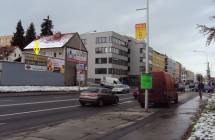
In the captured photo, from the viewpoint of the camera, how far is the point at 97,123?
1462cm

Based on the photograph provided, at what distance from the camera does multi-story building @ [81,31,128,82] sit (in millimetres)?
104875

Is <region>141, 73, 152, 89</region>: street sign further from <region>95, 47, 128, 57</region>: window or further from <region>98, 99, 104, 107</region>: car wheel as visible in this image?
<region>95, 47, 128, 57</region>: window

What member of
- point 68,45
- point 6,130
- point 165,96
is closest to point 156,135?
point 6,130

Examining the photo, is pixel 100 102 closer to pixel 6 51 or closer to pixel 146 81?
pixel 146 81

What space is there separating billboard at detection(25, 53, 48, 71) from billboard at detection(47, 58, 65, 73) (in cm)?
134

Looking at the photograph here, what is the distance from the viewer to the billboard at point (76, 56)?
229ft

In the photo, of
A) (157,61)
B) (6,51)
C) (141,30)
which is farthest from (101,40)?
(141,30)

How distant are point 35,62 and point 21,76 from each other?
400cm

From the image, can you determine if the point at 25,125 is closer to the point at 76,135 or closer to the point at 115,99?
the point at 76,135

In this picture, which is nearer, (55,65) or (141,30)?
(141,30)

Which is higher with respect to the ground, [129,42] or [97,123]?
[129,42]

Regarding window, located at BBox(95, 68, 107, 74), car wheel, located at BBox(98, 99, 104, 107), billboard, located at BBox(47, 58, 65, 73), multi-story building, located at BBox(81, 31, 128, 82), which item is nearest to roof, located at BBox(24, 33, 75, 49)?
billboard, located at BBox(47, 58, 65, 73)

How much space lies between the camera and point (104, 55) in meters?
106

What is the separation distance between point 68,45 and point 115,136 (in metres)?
62.1
